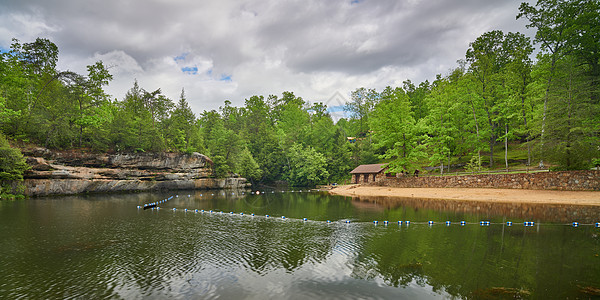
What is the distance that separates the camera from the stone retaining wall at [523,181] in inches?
1186

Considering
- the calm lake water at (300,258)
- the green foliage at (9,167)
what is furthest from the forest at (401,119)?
the calm lake water at (300,258)

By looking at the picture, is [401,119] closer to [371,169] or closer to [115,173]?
[371,169]

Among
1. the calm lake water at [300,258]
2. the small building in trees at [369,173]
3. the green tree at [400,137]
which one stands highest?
the green tree at [400,137]

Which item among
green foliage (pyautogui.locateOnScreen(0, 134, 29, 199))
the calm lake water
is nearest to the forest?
green foliage (pyautogui.locateOnScreen(0, 134, 29, 199))

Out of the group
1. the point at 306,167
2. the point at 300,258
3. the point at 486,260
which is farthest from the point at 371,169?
the point at 300,258

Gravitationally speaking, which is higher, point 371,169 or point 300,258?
point 371,169

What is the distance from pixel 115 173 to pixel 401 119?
54560mm

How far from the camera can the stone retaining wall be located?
30.1 meters

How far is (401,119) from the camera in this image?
5103cm

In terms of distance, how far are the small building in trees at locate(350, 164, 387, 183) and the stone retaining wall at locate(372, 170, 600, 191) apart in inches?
316

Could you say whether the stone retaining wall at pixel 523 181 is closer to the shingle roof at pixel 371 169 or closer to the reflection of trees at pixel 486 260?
the shingle roof at pixel 371 169

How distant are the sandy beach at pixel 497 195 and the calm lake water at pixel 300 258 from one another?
6.54 meters

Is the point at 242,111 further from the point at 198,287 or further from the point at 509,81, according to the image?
the point at 198,287

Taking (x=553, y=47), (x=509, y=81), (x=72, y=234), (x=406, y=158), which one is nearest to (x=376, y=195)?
(x=406, y=158)
